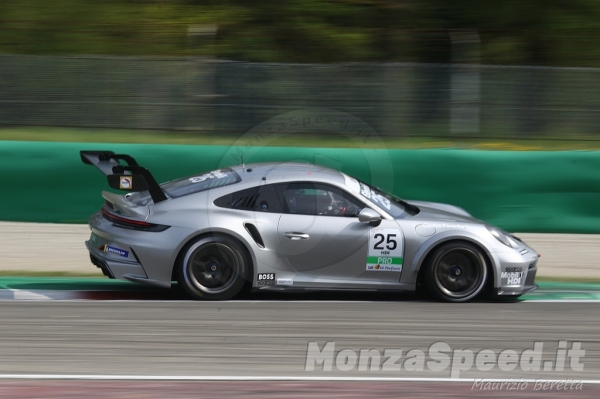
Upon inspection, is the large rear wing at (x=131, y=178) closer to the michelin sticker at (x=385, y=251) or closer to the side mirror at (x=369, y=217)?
the side mirror at (x=369, y=217)

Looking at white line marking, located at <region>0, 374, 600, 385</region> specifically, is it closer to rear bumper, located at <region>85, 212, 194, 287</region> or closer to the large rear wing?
rear bumper, located at <region>85, 212, 194, 287</region>

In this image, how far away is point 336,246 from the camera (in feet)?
23.8

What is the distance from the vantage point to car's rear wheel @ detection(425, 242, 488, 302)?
7.33 meters

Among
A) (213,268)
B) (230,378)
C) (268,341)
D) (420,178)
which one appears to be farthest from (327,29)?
(230,378)

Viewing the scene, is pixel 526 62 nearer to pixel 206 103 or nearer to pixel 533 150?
pixel 533 150

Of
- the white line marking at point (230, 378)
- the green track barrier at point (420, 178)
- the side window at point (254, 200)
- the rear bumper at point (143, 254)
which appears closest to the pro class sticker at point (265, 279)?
the side window at point (254, 200)

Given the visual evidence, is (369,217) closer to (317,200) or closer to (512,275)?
(317,200)

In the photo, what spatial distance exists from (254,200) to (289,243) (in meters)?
0.52

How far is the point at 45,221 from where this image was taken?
10.7 meters

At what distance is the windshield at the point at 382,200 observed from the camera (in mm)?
7531

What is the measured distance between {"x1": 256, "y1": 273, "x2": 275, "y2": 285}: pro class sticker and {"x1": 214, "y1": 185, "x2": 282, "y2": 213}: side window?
1.91ft

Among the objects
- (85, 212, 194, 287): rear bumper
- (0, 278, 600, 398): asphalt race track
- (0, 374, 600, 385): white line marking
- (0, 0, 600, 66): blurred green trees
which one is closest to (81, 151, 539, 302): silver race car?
(85, 212, 194, 287): rear bumper

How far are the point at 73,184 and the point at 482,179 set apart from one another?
537 centimetres

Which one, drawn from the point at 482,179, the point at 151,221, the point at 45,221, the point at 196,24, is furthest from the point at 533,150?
the point at 196,24
